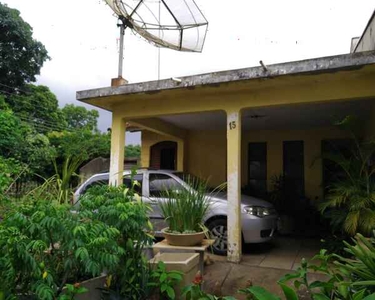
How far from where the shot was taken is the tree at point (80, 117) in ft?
102

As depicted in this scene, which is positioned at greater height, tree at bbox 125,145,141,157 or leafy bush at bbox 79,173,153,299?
tree at bbox 125,145,141,157

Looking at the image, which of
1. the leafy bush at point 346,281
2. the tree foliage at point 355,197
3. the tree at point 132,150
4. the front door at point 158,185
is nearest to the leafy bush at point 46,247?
the leafy bush at point 346,281

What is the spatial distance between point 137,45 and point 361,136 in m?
6.52

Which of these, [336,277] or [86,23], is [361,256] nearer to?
[336,277]

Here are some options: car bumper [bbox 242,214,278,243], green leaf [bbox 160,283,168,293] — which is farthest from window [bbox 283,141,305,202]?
A: green leaf [bbox 160,283,168,293]

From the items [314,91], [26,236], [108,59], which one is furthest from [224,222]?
[108,59]

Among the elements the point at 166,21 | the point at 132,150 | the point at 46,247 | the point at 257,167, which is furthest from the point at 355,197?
the point at 132,150

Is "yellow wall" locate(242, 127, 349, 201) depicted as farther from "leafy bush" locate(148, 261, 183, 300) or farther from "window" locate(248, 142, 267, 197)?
"leafy bush" locate(148, 261, 183, 300)

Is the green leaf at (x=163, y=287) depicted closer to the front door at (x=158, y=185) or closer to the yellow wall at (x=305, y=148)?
the front door at (x=158, y=185)

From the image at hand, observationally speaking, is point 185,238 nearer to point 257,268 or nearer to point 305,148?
point 257,268

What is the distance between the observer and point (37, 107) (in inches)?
738

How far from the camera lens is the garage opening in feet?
32.4

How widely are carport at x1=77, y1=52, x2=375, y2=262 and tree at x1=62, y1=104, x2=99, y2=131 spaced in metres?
24.0

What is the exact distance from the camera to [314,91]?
15.4 ft
